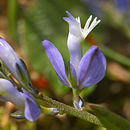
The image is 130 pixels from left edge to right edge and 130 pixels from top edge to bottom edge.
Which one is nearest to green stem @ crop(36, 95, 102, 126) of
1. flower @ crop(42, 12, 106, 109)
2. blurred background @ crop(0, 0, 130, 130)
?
flower @ crop(42, 12, 106, 109)

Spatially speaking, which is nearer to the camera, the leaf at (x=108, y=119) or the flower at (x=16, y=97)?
the flower at (x=16, y=97)

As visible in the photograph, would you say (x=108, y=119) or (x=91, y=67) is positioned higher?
(x=91, y=67)

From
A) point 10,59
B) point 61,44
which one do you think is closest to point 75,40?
point 10,59

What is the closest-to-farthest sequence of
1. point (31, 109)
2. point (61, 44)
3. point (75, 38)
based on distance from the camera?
1. point (31, 109)
2. point (75, 38)
3. point (61, 44)

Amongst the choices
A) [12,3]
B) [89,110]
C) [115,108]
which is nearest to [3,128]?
[115,108]

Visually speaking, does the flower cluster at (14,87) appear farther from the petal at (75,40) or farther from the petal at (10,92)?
→ the petal at (75,40)

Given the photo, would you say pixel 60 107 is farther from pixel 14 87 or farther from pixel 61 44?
pixel 61 44

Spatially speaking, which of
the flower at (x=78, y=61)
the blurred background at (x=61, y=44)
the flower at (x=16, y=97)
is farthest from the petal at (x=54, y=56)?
the blurred background at (x=61, y=44)
